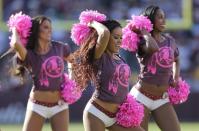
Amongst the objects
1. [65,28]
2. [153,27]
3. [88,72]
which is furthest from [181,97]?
[65,28]

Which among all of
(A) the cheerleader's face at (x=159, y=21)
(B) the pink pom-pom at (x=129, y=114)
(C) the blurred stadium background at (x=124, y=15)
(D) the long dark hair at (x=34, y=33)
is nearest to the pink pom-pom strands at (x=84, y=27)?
(D) the long dark hair at (x=34, y=33)

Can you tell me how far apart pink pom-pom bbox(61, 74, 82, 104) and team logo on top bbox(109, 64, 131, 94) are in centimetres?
70

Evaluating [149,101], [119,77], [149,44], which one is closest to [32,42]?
[119,77]

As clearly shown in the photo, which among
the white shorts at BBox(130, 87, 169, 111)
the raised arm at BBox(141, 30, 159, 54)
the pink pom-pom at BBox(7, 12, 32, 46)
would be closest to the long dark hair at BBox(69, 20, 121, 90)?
the pink pom-pom at BBox(7, 12, 32, 46)

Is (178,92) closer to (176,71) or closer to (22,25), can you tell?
(176,71)

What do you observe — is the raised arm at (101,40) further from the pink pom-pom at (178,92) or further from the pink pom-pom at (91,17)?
the pink pom-pom at (178,92)

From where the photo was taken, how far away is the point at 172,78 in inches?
363

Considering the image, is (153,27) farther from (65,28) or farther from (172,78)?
(65,28)

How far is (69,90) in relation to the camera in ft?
27.3

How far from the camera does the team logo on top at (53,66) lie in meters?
8.23

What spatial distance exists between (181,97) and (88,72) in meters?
1.67

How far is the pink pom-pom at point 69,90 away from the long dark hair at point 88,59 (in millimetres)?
261

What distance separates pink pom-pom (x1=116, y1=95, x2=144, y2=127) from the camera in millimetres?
7730

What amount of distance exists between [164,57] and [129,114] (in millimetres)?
1265
